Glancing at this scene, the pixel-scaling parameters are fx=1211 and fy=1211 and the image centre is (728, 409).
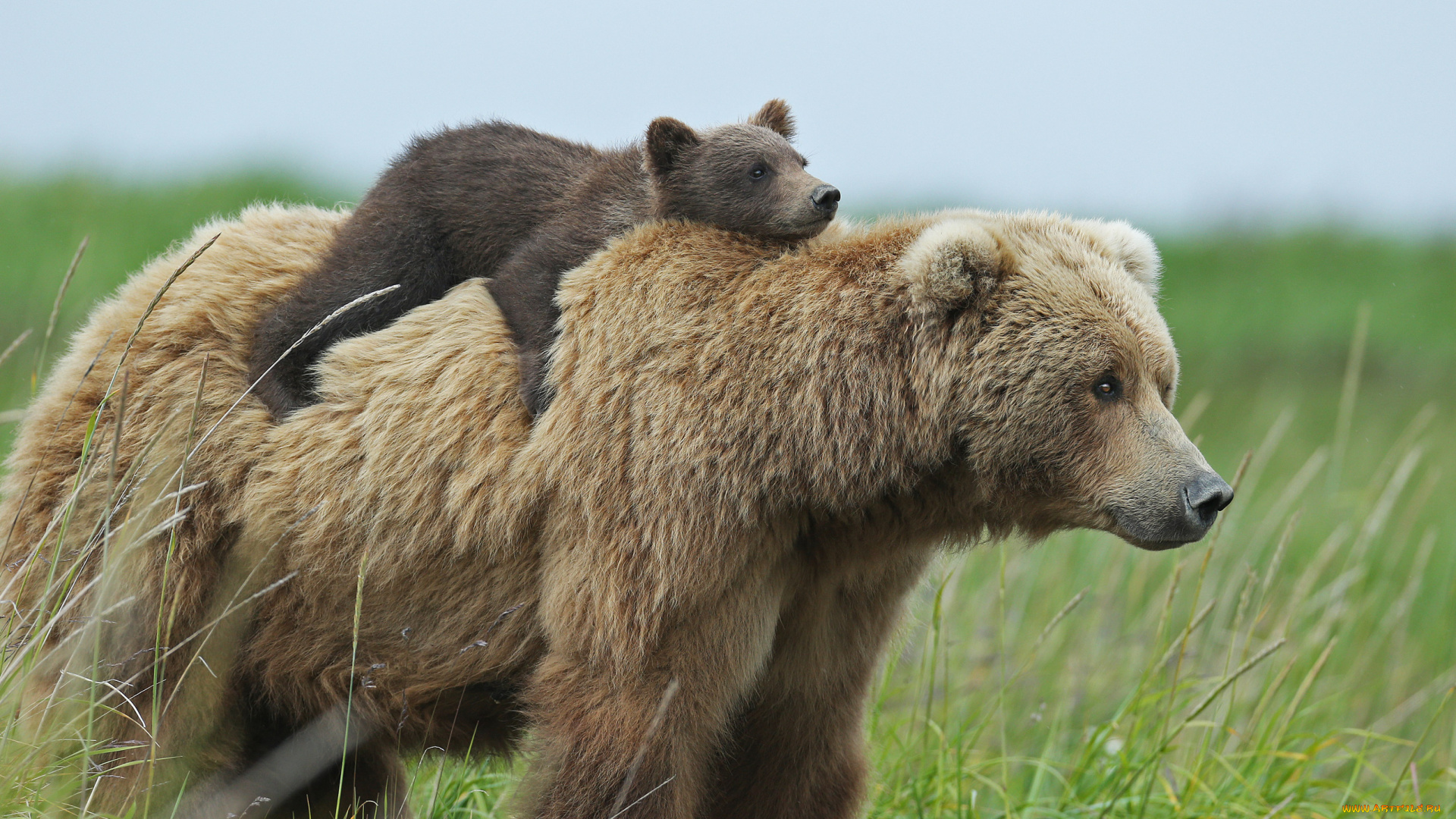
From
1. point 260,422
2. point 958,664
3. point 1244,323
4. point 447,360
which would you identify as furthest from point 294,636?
point 1244,323

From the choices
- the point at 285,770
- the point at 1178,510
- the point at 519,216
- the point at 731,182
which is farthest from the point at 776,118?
the point at 285,770

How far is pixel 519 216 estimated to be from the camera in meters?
3.55

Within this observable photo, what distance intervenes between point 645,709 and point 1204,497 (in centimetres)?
151

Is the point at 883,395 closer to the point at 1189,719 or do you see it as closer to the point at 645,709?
the point at 645,709

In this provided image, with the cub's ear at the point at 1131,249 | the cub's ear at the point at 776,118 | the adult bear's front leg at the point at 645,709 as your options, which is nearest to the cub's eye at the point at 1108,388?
the cub's ear at the point at 1131,249

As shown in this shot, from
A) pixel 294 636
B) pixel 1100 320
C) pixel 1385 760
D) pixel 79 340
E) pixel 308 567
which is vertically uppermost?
pixel 1100 320

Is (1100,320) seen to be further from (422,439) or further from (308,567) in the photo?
(308,567)

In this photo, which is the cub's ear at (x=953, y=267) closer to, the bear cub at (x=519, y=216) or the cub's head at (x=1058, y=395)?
the cub's head at (x=1058, y=395)

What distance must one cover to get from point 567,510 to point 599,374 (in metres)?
0.38

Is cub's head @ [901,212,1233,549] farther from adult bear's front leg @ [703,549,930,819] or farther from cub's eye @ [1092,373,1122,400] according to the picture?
adult bear's front leg @ [703,549,930,819]

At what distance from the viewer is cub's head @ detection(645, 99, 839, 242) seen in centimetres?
337

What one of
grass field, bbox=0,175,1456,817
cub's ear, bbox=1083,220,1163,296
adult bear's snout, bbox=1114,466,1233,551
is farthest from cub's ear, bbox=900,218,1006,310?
grass field, bbox=0,175,1456,817

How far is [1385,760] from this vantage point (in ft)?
21.5

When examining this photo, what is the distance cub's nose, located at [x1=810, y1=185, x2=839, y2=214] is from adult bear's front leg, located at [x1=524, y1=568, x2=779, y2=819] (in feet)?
3.36
